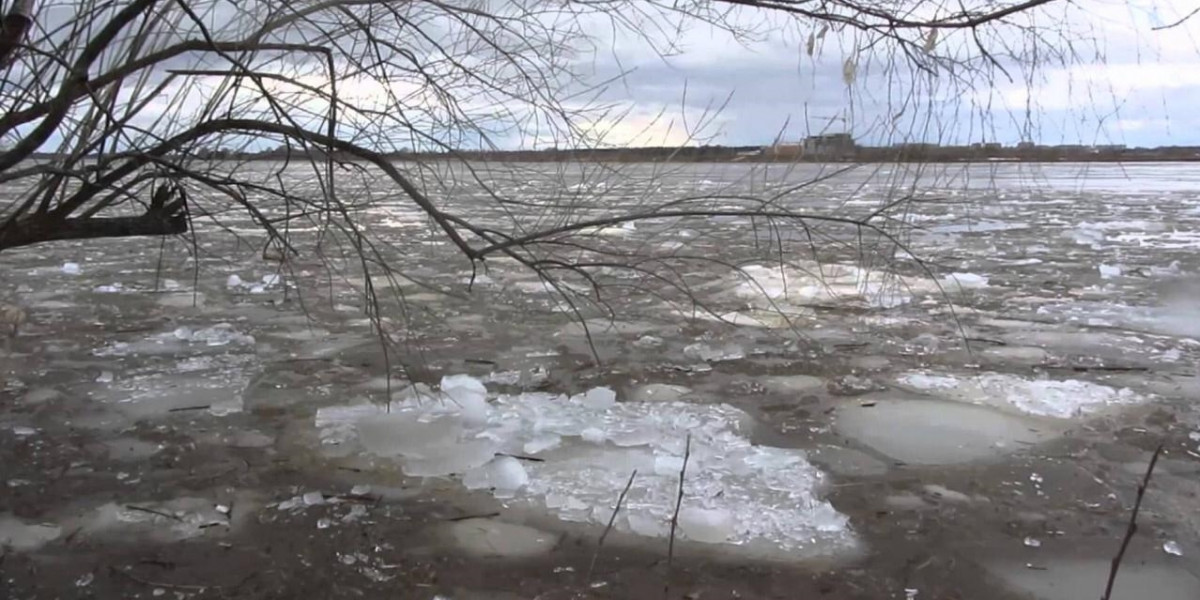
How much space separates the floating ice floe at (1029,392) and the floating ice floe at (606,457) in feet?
3.34

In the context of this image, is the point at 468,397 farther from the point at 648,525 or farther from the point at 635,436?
the point at 648,525

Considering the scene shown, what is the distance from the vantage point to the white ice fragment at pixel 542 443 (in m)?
3.30

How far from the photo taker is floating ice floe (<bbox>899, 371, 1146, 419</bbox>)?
3791 millimetres

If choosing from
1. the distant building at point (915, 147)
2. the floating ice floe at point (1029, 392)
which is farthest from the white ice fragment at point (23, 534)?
the floating ice floe at point (1029, 392)


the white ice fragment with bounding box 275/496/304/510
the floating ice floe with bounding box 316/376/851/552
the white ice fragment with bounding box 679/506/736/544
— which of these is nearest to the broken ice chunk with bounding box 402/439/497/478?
the floating ice floe with bounding box 316/376/851/552

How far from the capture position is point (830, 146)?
213 centimetres

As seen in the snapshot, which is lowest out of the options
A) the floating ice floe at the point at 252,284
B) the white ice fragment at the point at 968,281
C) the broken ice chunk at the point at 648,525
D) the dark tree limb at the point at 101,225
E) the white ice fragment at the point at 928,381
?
the white ice fragment at the point at 968,281

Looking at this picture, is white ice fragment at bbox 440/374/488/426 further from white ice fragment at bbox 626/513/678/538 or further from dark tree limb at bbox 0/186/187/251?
dark tree limb at bbox 0/186/187/251

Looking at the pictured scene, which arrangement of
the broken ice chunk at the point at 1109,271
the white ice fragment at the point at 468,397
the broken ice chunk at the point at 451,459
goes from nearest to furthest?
1. the broken ice chunk at the point at 451,459
2. the white ice fragment at the point at 468,397
3. the broken ice chunk at the point at 1109,271

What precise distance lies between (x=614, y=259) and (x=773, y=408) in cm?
150

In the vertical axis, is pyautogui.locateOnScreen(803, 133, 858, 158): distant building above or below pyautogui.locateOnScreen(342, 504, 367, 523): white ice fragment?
above

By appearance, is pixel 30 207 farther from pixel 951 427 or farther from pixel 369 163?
pixel 951 427

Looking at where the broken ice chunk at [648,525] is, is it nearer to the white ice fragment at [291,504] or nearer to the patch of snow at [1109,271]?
the white ice fragment at [291,504]

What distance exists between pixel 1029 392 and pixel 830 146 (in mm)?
2361
